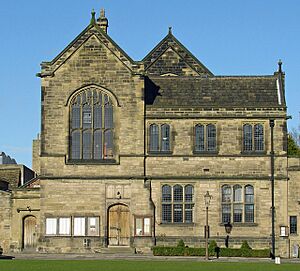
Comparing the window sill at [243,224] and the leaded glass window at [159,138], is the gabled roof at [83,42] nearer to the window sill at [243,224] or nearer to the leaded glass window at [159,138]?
the leaded glass window at [159,138]

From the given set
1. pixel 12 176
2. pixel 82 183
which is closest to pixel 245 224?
pixel 82 183

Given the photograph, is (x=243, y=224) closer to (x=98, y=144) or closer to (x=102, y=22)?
(x=98, y=144)

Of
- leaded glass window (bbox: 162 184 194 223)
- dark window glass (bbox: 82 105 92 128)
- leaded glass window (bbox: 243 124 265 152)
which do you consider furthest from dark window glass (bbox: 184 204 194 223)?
dark window glass (bbox: 82 105 92 128)

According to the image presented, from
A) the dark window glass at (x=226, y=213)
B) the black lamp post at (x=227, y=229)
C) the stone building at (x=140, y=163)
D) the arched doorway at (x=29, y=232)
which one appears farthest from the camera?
the arched doorway at (x=29, y=232)

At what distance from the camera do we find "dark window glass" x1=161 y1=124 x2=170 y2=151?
5719cm

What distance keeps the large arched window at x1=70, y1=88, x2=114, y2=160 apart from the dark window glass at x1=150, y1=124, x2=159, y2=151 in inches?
105

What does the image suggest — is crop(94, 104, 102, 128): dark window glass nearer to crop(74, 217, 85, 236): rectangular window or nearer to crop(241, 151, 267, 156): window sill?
crop(74, 217, 85, 236): rectangular window

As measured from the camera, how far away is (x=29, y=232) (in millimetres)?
59625

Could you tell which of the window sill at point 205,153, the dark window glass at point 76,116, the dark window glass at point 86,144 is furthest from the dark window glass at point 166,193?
the dark window glass at point 76,116

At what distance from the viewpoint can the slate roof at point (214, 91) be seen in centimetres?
5794

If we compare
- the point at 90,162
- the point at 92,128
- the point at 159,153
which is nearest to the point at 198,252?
the point at 159,153

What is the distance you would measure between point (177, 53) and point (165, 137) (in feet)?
40.9

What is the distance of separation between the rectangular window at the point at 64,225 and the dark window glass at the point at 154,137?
7.47m

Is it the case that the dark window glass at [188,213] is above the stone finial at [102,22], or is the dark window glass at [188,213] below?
below
